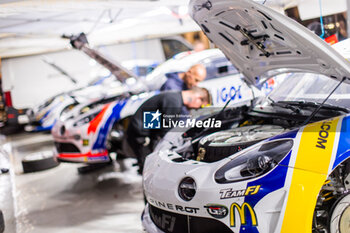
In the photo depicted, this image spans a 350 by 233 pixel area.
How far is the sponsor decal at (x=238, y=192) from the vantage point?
2121 mm

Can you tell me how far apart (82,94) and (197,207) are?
698cm

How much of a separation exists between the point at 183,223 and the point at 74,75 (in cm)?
1005

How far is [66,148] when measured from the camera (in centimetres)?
539

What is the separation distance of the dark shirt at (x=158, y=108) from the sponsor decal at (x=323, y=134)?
2105 millimetres

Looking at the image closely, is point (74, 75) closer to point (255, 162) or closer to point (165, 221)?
point (165, 221)

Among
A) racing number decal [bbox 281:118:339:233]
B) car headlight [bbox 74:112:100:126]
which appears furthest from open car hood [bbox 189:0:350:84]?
car headlight [bbox 74:112:100:126]

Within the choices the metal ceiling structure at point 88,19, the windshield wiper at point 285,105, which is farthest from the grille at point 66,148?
the windshield wiper at point 285,105

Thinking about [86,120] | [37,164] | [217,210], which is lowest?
[37,164]

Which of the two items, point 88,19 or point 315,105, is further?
point 88,19

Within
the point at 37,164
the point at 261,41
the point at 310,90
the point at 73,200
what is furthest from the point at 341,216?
the point at 37,164

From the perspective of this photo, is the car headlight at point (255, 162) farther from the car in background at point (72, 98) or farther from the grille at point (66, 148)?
the car in background at point (72, 98)

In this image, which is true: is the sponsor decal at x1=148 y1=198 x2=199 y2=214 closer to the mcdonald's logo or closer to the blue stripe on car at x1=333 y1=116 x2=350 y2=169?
the mcdonald's logo

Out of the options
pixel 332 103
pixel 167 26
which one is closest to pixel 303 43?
pixel 332 103

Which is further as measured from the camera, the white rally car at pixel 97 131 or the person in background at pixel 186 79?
the person in background at pixel 186 79
